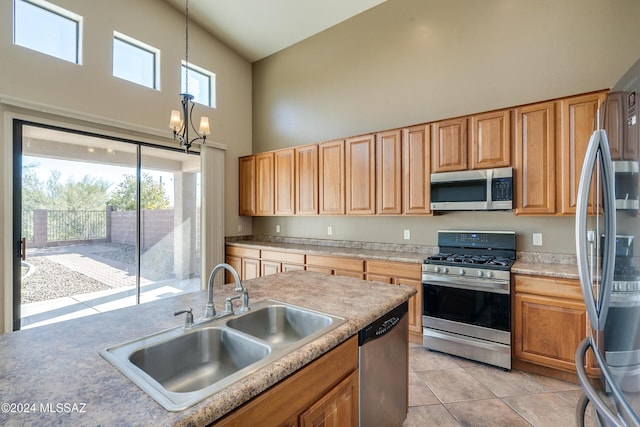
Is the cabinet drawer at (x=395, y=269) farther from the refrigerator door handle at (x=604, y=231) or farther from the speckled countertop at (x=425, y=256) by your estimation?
the refrigerator door handle at (x=604, y=231)

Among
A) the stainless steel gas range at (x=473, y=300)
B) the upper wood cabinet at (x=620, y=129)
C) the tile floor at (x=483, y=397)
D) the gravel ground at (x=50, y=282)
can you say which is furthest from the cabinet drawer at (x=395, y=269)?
the gravel ground at (x=50, y=282)

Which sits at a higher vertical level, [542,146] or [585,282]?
[542,146]

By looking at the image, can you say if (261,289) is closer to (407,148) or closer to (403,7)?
(407,148)

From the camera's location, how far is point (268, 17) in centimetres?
415

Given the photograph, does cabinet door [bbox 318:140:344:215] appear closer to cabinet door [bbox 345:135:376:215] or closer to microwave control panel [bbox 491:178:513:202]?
cabinet door [bbox 345:135:376:215]

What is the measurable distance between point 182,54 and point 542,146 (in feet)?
15.4

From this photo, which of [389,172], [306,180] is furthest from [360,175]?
[306,180]

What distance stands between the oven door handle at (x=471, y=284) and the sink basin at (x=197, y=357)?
7.22ft

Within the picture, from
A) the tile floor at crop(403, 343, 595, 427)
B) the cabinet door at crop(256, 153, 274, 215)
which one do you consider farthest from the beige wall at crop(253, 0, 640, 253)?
the tile floor at crop(403, 343, 595, 427)

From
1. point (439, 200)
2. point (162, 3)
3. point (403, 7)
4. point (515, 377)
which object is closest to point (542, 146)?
point (439, 200)

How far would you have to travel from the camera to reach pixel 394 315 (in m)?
1.60

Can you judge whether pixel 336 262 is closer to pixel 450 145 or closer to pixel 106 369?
pixel 450 145

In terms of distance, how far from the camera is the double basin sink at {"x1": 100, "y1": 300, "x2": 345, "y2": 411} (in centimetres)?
97

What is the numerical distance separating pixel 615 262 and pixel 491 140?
1977mm
